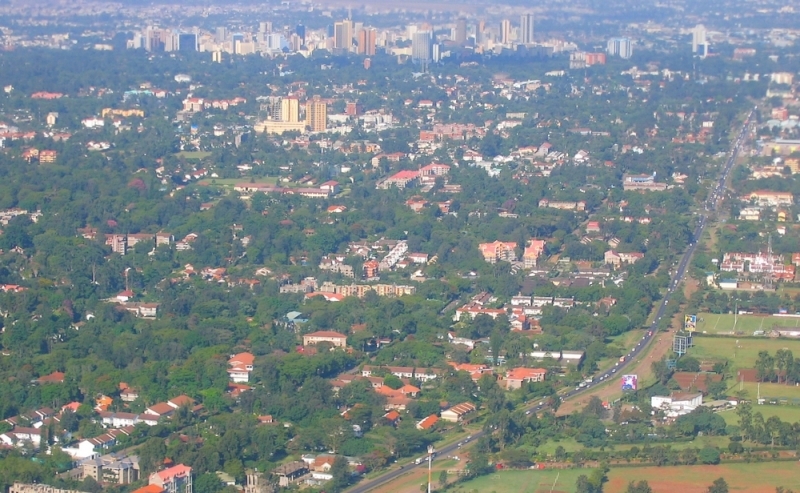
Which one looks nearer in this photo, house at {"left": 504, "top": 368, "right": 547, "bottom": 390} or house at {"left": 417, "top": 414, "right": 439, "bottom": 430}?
house at {"left": 417, "top": 414, "right": 439, "bottom": 430}

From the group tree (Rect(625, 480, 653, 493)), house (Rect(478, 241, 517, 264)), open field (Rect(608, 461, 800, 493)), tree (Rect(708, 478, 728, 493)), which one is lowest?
house (Rect(478, 241, 517, 264))

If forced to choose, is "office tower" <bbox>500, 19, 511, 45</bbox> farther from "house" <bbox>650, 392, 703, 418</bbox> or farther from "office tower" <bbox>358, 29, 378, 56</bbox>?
"house" <bbox>650, 392, 703, 418</bbox>

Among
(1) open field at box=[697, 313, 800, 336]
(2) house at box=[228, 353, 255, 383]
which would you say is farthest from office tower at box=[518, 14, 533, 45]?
(2) house at box=[228, 353, 255, 383]

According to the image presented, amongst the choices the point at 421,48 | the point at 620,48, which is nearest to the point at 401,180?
the point at 421,48

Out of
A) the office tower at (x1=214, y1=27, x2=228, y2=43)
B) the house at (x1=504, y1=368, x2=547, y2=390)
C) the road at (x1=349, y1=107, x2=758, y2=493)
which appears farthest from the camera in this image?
the office tower at (x1=214, y1=27, x2=228, y2=43)

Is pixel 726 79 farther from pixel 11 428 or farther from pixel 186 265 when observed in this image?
pixel 11 428

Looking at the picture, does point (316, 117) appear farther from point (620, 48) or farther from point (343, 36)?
point (620, 48)

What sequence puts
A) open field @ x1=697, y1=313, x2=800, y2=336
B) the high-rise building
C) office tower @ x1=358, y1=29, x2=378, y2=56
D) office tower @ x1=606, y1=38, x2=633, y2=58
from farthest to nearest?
1. office tower @ x1=358, y1=29, x2=378, y2=56
2. office tower @ x1=606, y1=38, x2=633, y2=58
3. the high-rise building
4. open field @ x1=697, y1=313, x2=800, y2=336

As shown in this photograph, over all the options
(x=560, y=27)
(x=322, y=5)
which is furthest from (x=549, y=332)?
(x=322, y=5)
